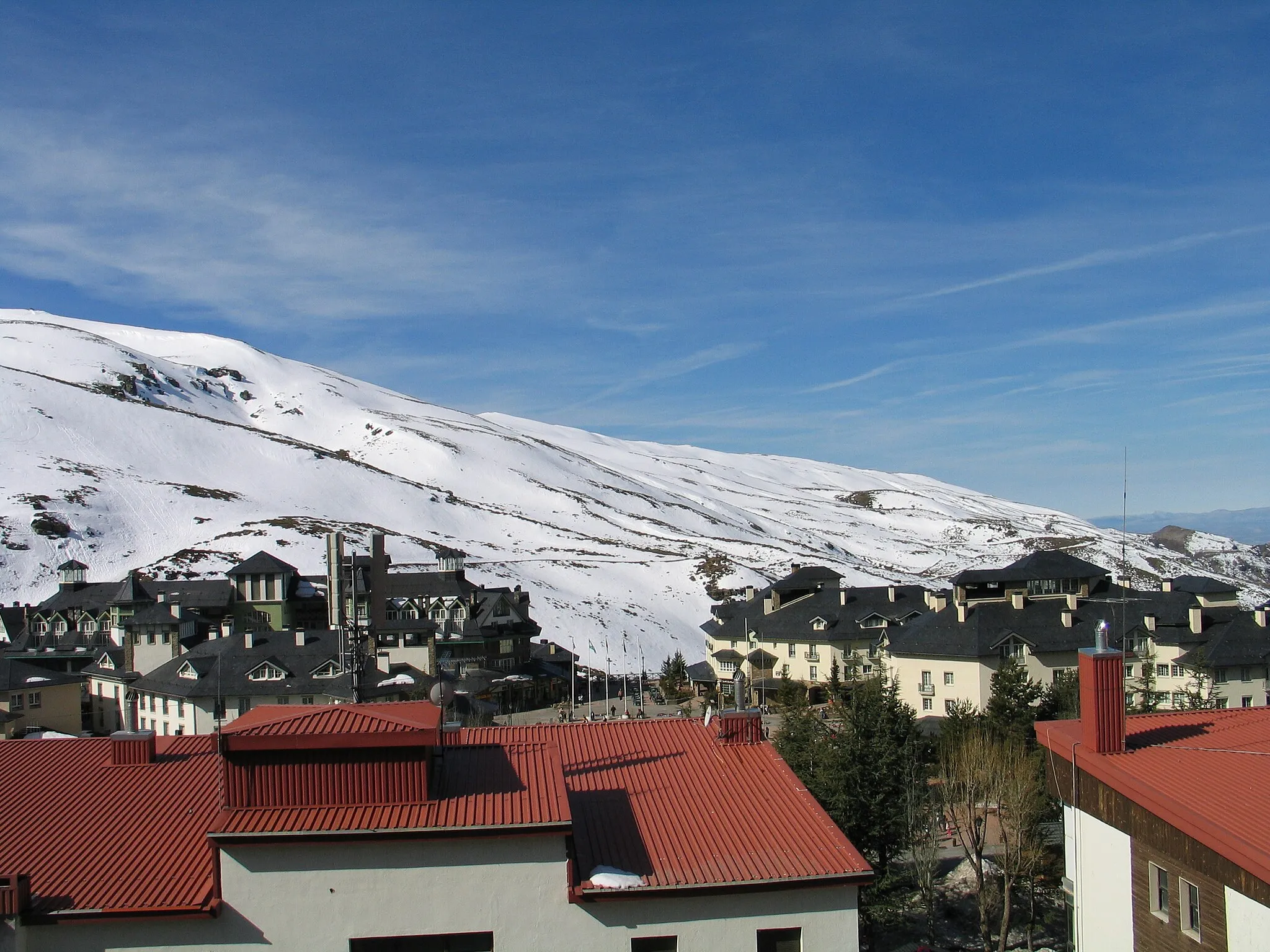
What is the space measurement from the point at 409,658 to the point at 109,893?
5140cm

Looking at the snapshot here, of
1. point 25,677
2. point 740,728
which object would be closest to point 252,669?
point 25,677

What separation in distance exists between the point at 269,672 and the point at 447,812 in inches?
1635

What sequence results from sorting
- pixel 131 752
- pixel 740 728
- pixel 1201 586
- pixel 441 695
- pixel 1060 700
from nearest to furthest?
pixel 131 752, pixel 740 728, pixel 441 695, pixel 1060 700, pixel 1201 586

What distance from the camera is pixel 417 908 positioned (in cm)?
1270

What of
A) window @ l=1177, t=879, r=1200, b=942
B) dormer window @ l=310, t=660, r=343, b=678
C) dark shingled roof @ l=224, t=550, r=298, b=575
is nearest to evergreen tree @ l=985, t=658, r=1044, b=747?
window @ l=1177, t=879, r=1200, b=942

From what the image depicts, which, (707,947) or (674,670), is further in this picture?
(674,670)

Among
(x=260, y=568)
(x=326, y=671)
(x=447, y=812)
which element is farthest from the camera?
(x=260, y=568)

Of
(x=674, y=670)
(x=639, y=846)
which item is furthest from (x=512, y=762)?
(x=674, y=670)

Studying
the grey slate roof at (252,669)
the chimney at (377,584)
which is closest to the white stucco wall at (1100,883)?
the chimney at (377,584)

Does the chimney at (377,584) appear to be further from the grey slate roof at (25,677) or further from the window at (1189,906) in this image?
the grey slate roof at (25,677)

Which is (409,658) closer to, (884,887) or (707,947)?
(884,887)

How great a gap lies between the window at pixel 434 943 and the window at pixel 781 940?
3.36 metres

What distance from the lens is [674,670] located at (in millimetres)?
69250

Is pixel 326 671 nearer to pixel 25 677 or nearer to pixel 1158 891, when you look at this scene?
pixel 25 677
